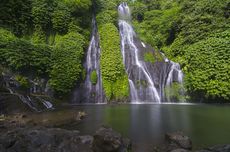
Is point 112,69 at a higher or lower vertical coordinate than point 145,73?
higher

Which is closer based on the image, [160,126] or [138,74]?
[160,126]

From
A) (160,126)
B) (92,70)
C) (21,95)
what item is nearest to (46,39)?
(92,70)

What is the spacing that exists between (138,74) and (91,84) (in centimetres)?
476

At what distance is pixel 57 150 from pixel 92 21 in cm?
2229

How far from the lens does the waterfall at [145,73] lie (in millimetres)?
22984

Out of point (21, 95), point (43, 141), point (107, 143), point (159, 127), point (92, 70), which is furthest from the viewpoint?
point (92, 70)

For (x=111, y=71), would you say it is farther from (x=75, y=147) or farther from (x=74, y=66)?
(x=75, y=147)

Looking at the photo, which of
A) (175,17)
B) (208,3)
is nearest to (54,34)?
(175,17)

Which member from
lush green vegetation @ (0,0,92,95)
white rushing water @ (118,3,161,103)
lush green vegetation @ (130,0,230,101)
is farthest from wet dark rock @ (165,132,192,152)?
lush green vegetation @ (130,0,230,101)

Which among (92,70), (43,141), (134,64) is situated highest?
(134,64)

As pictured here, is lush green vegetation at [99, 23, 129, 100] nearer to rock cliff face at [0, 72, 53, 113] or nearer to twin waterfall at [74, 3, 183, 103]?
twin waterfall at [74, 3, 183, 103]

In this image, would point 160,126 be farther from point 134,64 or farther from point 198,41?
point 198,41

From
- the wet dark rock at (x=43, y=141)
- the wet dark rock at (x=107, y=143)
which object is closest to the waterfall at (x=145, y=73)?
the wet dark rock at (x=43, y=141)

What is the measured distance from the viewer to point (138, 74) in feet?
78.2
